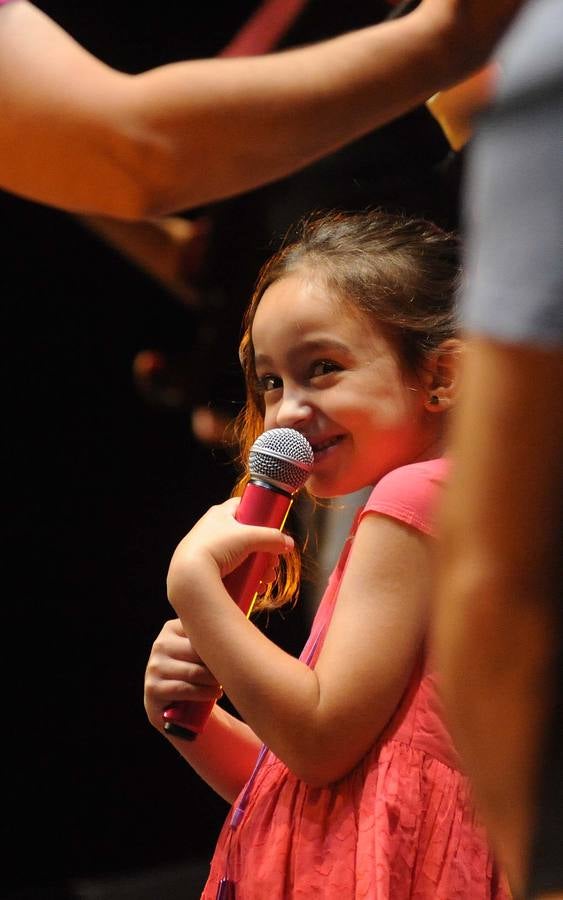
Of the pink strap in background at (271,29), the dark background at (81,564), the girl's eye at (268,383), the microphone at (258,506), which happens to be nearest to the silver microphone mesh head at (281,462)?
the microphone at (258,506)

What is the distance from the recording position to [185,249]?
136cm

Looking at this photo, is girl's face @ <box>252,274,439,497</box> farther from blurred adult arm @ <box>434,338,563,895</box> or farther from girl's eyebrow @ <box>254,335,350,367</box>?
blurred adult arm @ <box>434,338,563,895</box>

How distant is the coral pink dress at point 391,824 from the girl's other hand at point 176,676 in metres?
0.10

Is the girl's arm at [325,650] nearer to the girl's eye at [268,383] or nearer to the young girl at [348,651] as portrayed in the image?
the young girl at [348,651]

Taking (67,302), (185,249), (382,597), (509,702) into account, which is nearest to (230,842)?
(382,597)

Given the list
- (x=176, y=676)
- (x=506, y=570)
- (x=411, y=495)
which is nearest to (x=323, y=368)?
(x=411, y=495)

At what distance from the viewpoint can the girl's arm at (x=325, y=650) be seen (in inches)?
29.7

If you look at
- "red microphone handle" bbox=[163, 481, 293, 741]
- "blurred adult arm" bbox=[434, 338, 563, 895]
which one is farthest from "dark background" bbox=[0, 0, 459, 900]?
"blurred adult arm" bbox=[434, 338, 563, 895]

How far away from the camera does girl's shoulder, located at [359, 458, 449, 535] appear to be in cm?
78

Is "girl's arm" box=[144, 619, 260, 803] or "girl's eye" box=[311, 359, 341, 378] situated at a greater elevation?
"girl's eye" box=[311, 359, 341, 378]

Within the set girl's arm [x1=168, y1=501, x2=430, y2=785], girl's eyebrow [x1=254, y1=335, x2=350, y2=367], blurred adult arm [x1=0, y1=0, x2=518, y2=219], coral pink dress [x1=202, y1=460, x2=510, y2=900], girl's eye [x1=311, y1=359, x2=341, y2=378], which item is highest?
blurred adult arm [x1=0, y1=0, x2=518, y2=219]

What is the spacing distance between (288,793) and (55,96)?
0.50m

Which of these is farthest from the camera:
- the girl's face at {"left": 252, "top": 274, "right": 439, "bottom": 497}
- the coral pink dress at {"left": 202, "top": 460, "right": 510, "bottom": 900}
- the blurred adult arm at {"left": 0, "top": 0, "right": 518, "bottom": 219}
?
the girl's face at {"left": 252, "top": 274, "right": 439, "bottom": 497}

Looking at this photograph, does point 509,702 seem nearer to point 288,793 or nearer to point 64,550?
point 288,793
